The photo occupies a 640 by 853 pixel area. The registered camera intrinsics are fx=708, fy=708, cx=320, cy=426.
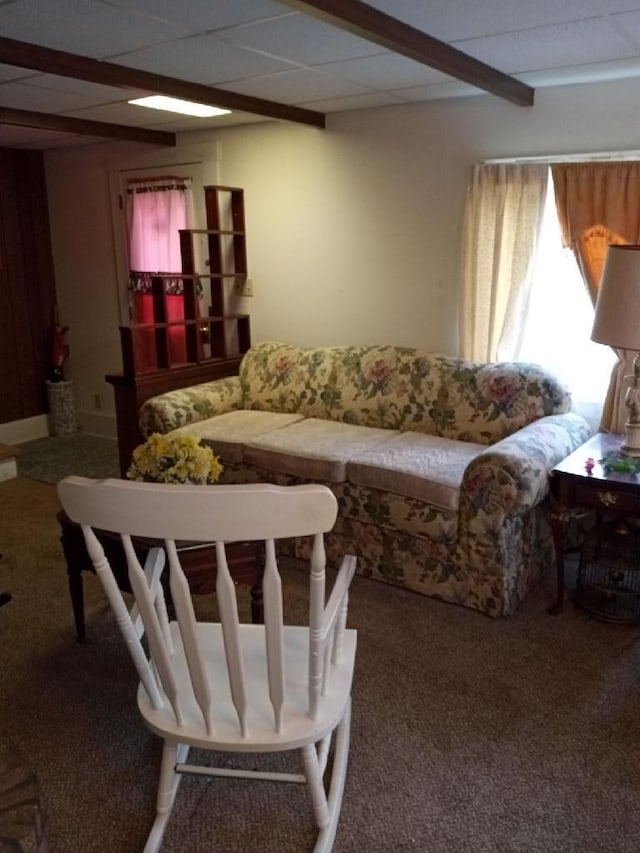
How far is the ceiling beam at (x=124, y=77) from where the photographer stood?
2.67 m

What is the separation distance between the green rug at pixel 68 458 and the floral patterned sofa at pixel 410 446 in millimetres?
1115

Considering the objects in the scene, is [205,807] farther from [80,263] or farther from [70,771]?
[80,263]

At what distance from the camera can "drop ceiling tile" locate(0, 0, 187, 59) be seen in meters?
2.26

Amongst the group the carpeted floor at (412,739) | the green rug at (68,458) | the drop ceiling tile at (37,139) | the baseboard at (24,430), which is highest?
the drop ceiling tile at (37,139)

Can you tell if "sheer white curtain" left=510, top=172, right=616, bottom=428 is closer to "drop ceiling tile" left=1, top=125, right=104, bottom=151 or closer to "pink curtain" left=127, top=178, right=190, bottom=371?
"pink curtain" left=127, top=178, right=190, bottom=371

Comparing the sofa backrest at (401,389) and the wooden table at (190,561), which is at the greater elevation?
the sofa backrest at (401,389)

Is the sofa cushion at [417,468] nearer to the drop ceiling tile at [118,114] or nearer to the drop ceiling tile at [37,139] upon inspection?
the drop ceiling tile at [118,114]

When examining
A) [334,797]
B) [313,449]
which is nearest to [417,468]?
[313,449]

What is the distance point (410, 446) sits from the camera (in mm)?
3385

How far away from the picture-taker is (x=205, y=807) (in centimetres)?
194

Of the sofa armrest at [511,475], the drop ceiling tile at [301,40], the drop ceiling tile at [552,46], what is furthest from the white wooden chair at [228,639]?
the drop ceiling tile at [552,46]

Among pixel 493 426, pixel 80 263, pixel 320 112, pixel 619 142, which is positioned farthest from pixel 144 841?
pixel 80 263

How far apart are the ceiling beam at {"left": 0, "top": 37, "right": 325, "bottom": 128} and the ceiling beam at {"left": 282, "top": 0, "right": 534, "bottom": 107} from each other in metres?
1.20

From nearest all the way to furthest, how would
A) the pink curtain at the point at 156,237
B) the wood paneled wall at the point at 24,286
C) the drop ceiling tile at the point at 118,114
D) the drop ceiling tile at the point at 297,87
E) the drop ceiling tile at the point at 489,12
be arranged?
the drop ceiling tile at the point at 489,12
the drop ceiling tile at the point at 297,87
the drop ceiling tile at the point at 118,114
the pink curtain at the point at 156,237
the wood paneled wall at the point at 24,286
